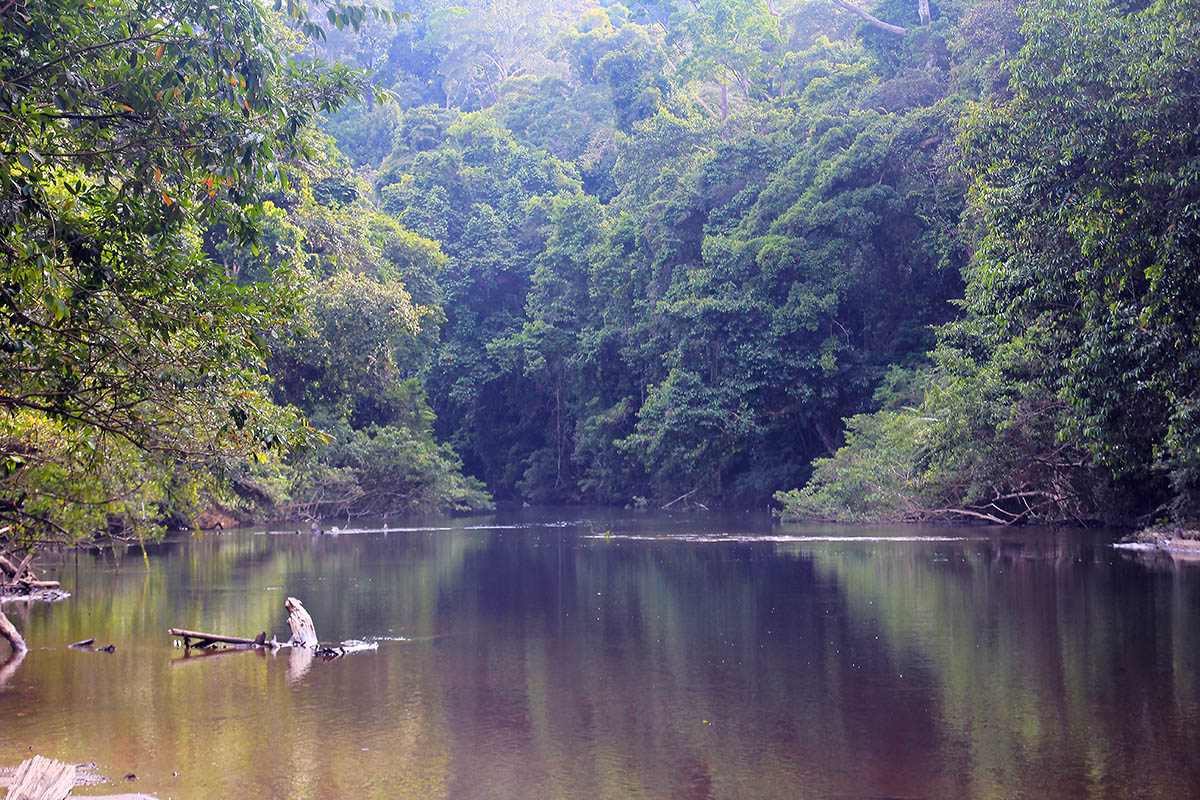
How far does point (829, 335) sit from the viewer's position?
3588 centimetres

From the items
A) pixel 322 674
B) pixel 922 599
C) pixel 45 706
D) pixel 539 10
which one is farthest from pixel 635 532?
pixel 539 10

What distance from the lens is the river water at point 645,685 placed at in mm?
7008

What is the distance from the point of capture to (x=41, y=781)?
227 inches

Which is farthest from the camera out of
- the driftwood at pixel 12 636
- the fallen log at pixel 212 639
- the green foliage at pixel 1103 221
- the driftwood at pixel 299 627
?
the green foliage at pixel 1103 221

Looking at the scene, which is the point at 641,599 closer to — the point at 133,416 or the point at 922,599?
the point at 922,599

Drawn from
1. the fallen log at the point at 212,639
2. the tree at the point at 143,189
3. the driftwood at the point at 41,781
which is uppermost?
the tree at the point at 143,189

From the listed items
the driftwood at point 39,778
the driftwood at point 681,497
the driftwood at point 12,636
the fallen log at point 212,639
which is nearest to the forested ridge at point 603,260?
the driftwood at point 681,497

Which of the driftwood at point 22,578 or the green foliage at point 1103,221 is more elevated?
the green foliage at point 1103,221

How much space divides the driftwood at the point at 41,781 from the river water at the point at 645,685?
0.84 meters

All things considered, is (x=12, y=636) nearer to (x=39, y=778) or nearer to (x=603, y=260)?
(x=39, y=778)

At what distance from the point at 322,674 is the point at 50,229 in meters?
5.26

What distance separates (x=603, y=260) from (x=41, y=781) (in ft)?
125

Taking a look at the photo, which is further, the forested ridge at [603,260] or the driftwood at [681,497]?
the driftwood at [681,497]

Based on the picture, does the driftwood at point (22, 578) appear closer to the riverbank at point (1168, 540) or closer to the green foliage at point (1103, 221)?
the green foliage at point (1103, 221)
